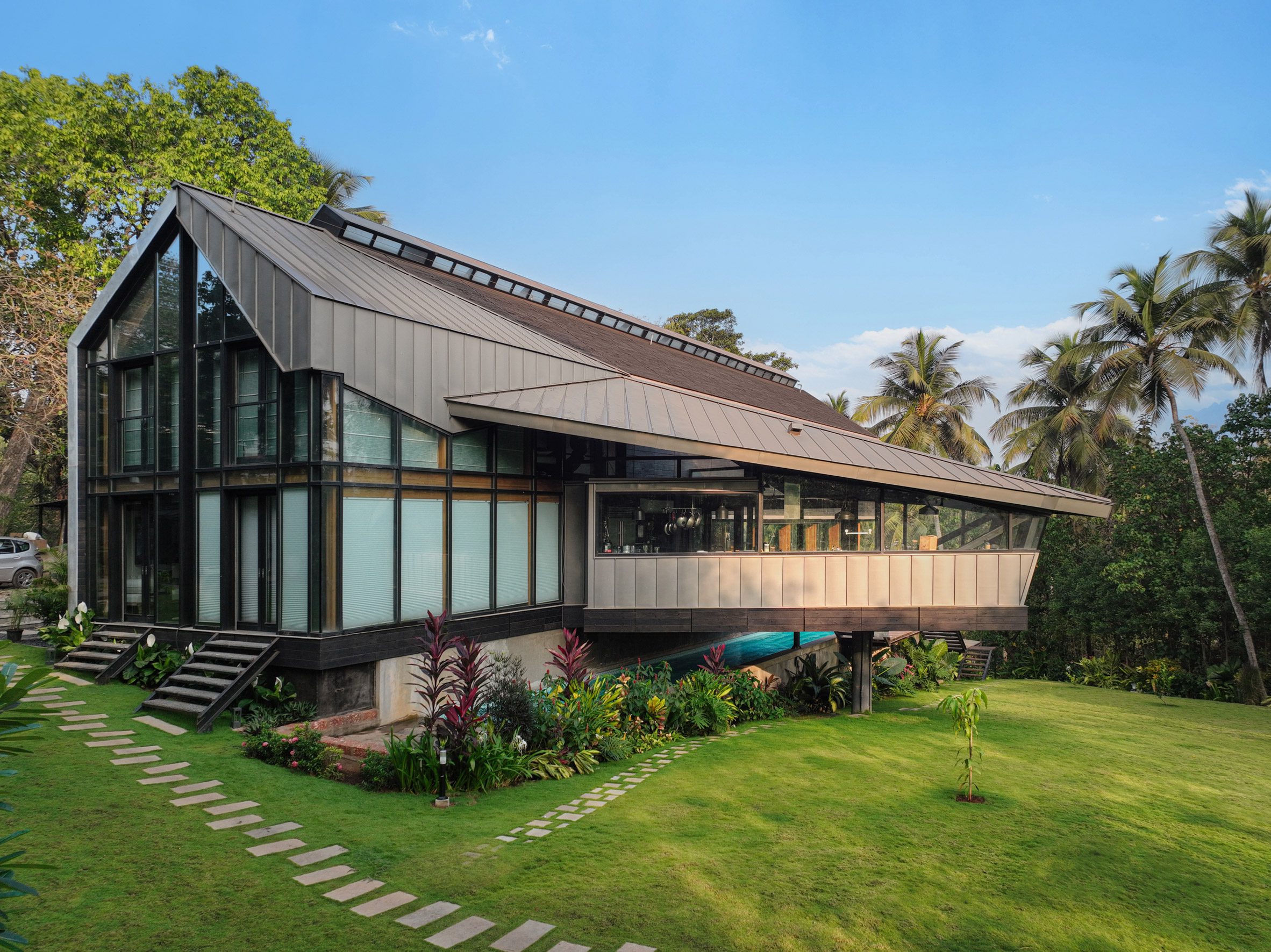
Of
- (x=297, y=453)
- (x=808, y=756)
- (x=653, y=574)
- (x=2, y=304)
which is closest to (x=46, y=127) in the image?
(x=2, y=304)

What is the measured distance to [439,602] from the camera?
12.3 metres

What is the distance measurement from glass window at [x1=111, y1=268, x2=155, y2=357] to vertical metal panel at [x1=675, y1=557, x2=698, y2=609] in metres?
10.3

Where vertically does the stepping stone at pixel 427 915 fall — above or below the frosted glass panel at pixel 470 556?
below

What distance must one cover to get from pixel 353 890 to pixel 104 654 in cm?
985

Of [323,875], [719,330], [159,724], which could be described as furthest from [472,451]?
[719,330]

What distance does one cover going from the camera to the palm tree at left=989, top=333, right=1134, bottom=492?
1037 inches

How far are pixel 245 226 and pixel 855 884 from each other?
12.4 meters

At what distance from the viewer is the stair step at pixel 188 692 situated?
1069cm

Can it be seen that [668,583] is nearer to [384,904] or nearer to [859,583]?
[859,583]

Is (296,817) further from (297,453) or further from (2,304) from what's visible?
(2,304)

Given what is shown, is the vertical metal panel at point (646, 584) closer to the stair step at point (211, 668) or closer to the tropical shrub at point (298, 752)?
the tropical shrub at point (298, 752)

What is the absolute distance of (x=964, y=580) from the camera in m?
13.1

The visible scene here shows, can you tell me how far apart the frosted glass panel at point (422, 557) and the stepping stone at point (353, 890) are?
5955 millimetres

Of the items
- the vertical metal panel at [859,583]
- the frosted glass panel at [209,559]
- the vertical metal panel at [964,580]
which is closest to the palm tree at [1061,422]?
the vertical metal panel at [964,580]
